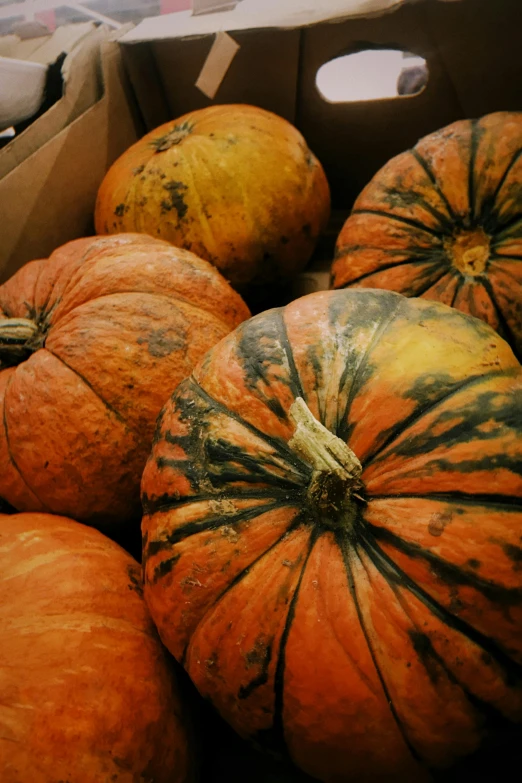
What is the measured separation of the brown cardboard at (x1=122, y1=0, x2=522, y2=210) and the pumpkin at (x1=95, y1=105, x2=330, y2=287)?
0.27 m

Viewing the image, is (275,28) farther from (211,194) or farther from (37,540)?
(37,540)

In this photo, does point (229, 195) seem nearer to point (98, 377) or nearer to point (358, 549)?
point (98, 377)

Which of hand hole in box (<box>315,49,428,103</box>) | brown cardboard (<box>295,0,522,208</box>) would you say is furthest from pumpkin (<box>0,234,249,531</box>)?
hand hole in box (<box>315,49,428,103</box>)

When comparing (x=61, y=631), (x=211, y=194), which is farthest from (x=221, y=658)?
→ (x=211, y=194)

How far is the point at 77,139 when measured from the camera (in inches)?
78.5

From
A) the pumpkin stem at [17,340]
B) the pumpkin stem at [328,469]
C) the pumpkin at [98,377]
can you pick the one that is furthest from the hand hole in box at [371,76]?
the pumpkin stem at [328,469]

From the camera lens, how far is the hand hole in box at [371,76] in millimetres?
2717

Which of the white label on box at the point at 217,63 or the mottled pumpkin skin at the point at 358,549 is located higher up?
the white label on box at the point at 217,63

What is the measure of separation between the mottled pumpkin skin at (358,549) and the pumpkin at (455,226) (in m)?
0.37

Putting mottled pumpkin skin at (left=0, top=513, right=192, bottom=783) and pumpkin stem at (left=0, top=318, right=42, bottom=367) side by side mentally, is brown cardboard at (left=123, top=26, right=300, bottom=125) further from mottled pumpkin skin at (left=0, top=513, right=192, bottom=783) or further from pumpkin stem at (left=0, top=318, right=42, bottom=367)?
mottled pumpkin skin at (left=0, top=513, right=192, bottom=783)

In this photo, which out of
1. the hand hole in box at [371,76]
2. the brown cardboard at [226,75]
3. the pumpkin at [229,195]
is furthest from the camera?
the hand hole in box at [371,76]

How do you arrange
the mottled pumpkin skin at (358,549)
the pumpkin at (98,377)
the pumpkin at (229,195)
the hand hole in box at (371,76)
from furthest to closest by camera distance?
the hand hole in box at (371,76) → the pumpkin at (229,195) → the pumpkin at (98,377) → the mottled pumpkin skin at (358,549)

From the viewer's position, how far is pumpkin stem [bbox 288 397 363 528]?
816 mm

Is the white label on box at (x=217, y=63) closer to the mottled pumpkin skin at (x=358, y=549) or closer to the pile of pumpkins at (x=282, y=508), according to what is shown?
the pile of pumpkins at (x=282, y=508)
